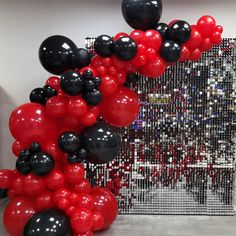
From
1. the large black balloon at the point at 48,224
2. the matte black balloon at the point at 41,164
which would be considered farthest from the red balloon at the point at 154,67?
the large black balloon at the point at 48,224

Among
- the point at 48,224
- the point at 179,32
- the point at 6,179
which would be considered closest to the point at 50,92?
the point at 6,179

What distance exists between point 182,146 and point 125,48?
1.32 m

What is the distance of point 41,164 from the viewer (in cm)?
236

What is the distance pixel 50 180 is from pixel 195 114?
160cm

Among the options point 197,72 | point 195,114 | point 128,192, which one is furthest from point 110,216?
point 197,72

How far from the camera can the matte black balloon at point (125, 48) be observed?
241 cm

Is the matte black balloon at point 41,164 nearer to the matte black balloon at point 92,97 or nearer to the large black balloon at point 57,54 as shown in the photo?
the matte black balloon at point 92,97

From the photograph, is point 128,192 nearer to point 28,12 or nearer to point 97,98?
point 97,98

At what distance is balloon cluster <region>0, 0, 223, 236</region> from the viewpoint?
2.40m

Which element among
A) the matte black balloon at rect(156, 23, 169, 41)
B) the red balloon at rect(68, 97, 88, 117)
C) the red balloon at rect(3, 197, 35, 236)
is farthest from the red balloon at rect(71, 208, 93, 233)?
the matte black balloon at rect(156, 23, 169, 41)

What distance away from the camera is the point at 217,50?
3135mm

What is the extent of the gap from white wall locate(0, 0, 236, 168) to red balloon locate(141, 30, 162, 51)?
859mm

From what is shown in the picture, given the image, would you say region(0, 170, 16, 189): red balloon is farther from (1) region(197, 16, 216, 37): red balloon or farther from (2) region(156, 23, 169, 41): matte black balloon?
(1) region(197, 16, 216, 37): red balloon

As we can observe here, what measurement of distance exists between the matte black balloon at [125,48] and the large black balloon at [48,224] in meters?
1.29
